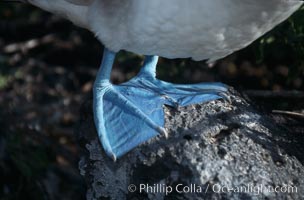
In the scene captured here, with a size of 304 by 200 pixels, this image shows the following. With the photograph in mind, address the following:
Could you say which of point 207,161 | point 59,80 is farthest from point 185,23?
point 59,80

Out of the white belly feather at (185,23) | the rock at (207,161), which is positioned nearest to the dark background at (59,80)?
the rock at (207,161)

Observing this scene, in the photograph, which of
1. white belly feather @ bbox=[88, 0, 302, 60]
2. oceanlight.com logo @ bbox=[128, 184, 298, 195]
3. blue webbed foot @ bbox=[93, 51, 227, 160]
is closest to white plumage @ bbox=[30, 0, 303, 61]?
white belly feather @ bbox=[88, 0, 302, 60]

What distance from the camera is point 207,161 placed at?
1463mm

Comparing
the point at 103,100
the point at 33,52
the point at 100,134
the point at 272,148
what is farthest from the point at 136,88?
the point at 33,52

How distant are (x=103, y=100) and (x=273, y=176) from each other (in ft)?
1.83

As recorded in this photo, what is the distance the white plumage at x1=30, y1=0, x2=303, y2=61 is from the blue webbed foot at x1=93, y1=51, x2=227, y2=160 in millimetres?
140

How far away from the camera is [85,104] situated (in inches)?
71.9

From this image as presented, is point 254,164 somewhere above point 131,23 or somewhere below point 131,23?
below

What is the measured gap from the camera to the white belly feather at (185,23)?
1395 millimetres

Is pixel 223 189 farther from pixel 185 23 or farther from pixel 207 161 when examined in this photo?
pixel 185 23

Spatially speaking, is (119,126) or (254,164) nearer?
(254,164)

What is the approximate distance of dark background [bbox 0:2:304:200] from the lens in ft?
6.96

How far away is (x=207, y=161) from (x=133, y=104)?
0.34 m

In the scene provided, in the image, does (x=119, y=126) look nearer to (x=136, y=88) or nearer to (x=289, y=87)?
(x=136, y=88)
